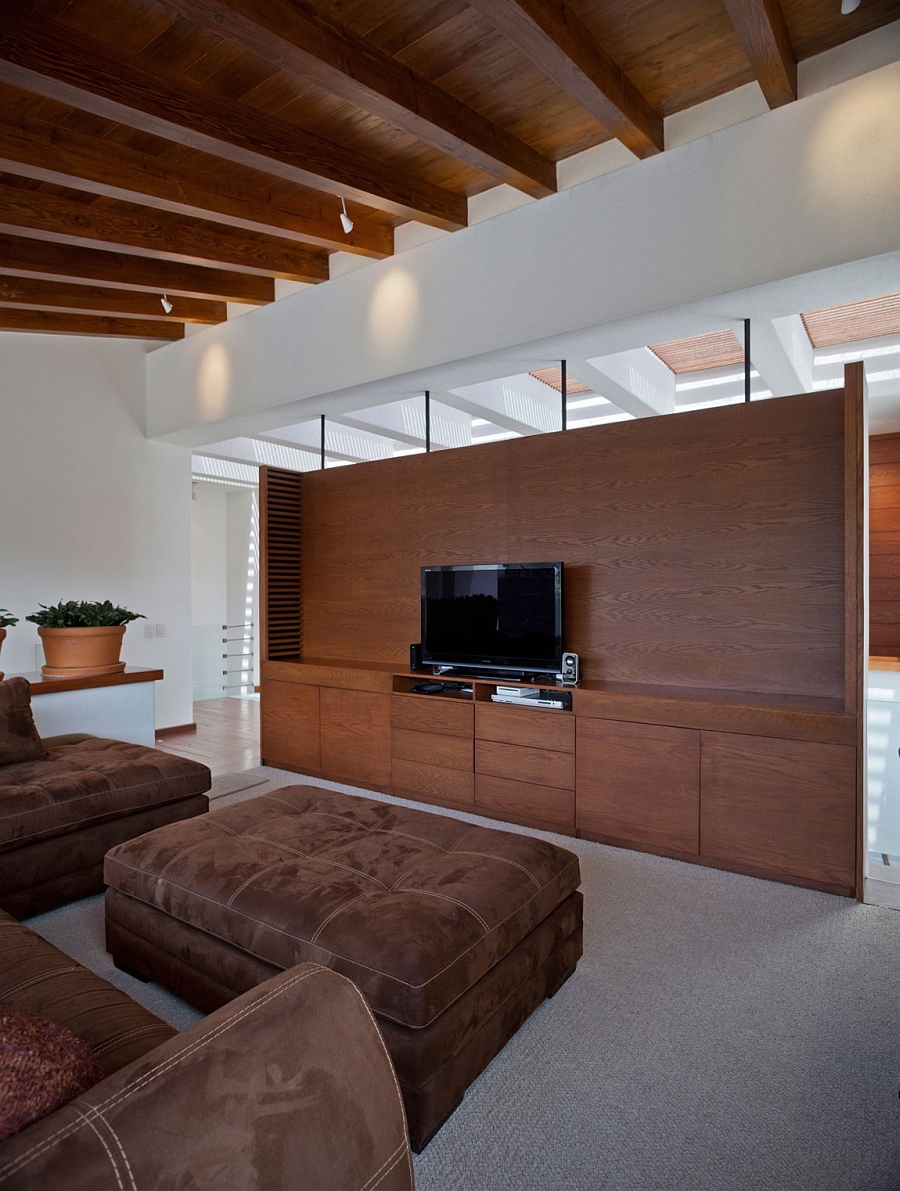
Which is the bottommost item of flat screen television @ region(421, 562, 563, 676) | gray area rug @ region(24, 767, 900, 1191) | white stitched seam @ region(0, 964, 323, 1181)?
gray area rug @ region(24, 767, 900, 1191)

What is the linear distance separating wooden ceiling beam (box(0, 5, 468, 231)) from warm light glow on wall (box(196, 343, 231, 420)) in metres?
2.22

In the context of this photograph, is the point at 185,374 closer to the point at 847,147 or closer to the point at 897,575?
the point at 847,147

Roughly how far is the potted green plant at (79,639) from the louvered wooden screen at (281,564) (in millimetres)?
1224

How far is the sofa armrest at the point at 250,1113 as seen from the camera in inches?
29.4

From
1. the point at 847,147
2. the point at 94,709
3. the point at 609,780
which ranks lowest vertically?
the point at 609,780

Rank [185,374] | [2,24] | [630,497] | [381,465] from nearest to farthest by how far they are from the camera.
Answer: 1. [2,24]
2. [630,497]
3. [381,465]
4. [185,374]

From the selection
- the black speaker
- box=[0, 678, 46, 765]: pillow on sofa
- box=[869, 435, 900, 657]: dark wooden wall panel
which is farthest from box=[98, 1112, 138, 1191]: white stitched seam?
box=[869, 435, 900, 657]: dark wooden wall panel

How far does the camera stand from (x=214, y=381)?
210 inches

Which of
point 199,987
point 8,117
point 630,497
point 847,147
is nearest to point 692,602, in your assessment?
point 630,497

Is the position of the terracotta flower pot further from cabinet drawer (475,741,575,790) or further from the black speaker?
the black speaker

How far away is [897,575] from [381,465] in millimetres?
4354

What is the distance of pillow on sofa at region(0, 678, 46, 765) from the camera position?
10.00 ft

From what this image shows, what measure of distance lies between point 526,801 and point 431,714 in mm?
753

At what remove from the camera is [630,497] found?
3775mm
